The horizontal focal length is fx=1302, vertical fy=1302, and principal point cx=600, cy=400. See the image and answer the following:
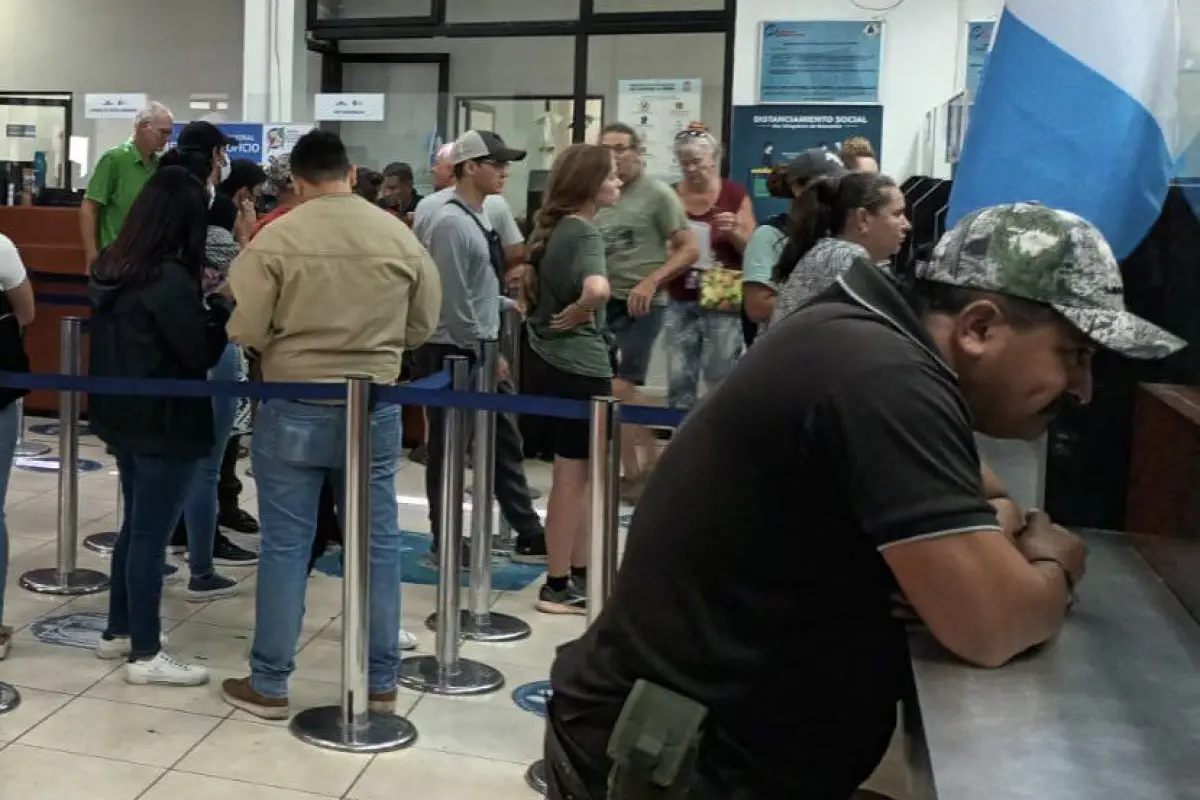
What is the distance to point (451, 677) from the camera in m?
3.61

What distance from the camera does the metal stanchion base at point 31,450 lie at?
6336 millimetres

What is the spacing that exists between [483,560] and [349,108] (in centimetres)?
464

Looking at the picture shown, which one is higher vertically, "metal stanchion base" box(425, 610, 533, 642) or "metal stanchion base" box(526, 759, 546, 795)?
"metal stanchion base" box(425, 610, 533, 642)

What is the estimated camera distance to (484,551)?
4.08 m

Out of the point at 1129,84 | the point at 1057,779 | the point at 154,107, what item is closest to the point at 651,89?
the point at 154,107

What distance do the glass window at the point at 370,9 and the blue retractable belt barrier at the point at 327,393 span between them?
19.2ft

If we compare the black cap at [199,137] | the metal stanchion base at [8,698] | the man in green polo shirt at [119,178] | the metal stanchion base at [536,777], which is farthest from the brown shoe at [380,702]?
the man in green polo shirt at [119,178]

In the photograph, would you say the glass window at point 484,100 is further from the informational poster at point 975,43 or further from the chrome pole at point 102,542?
the chrome pole at point 102,542

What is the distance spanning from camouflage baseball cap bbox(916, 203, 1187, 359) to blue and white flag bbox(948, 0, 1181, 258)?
703 mm

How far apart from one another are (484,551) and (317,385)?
115cm

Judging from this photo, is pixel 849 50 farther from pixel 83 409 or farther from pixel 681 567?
pixel 681 567

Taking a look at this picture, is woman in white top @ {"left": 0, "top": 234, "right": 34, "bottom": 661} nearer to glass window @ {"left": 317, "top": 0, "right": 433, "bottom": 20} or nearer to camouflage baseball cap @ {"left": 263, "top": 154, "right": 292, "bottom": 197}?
camouflage baseball cap @ {"left": 263, "top": 154, "right": 292, "bottom": 197}

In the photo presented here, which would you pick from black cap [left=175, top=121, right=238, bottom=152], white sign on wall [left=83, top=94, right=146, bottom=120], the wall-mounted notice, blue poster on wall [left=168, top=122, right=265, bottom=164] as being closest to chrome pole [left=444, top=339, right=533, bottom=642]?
black cap [left=175, top=121, right=238, bottom=152]

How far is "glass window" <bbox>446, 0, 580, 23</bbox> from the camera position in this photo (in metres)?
8.38
